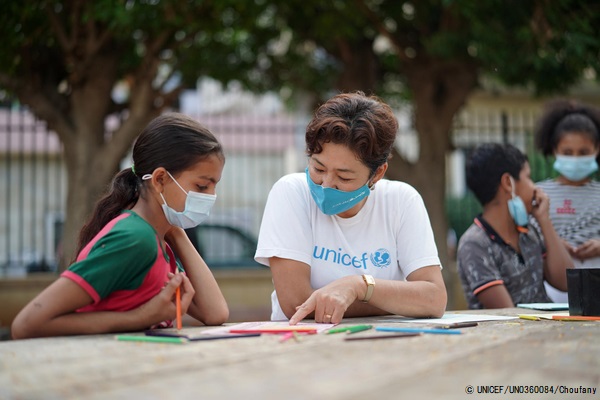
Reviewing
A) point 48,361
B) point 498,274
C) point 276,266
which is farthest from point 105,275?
point 498,274

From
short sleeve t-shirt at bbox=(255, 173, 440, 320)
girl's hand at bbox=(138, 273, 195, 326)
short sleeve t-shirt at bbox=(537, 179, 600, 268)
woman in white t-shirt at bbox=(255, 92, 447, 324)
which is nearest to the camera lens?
girl's hand at bbox=(138, 273, 195, 326)

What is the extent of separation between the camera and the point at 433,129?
1014 centimetres

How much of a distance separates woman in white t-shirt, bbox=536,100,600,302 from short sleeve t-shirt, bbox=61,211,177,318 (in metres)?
2.85

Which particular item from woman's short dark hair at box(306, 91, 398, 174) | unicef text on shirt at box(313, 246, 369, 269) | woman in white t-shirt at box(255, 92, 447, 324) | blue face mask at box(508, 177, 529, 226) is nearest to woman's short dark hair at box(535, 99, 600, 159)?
blue face mask at box(508, 177, 529, 226)

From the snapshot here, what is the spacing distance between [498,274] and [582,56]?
4.33 m

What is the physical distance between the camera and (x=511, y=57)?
7.95 metres

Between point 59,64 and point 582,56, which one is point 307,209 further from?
point 59,64

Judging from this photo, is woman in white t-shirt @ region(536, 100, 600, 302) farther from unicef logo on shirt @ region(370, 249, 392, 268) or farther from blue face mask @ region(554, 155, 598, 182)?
unicef logo on shirt @ region(370, 249, 392, 268)

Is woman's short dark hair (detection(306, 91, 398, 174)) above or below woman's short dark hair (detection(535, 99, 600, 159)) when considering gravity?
below

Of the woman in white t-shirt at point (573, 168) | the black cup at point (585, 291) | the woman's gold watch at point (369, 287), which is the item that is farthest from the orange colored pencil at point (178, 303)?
the woman in white t-shirt at point (573, 168)

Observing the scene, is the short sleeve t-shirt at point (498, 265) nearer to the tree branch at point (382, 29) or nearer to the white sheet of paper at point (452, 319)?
the white sheet of paper at point (452, 319)

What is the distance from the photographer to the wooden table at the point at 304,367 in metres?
1.50

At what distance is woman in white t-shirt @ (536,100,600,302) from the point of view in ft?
15.8

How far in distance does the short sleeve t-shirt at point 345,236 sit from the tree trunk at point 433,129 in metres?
6.52
